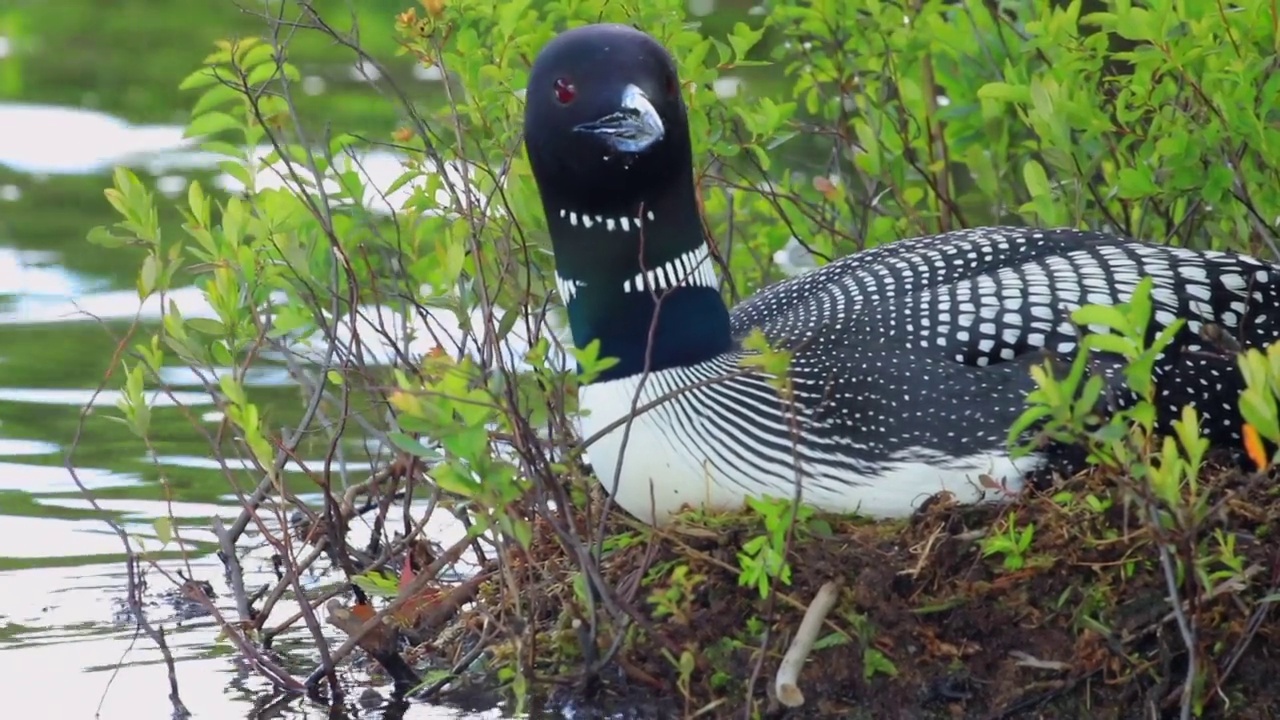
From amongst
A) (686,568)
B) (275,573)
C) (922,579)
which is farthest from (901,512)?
(275,573)

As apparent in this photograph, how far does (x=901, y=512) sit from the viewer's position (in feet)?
14.0

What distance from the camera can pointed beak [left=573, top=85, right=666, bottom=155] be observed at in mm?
4184

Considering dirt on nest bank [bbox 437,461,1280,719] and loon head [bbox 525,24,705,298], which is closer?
dirt on nest bank [bbox 437,461,1280,719]

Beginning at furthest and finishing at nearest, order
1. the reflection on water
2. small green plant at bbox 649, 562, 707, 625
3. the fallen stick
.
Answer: the reflection on water → small green plant at bbox 649, 562, 707, 625 → the fallen stick

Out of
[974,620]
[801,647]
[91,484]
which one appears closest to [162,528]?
[801,647]

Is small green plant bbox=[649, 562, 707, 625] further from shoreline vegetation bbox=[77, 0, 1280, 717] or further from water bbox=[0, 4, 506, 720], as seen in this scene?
water bbox=[0, 4, 506, 720]

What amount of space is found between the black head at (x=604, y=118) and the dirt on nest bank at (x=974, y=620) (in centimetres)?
73

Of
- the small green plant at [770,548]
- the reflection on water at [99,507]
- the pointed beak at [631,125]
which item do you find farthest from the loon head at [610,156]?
the small green plant at [770,548]

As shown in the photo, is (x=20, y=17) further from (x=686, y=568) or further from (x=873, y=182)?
(x=686, y=568)

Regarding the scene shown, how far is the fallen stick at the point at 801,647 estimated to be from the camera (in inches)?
150

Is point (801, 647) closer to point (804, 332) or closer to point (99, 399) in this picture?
point (804, 332)

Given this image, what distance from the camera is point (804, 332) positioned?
179 inches

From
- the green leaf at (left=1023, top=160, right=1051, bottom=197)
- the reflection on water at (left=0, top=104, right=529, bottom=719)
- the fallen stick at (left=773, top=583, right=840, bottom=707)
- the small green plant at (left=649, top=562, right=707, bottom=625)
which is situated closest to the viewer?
the fallen stick at (left=773, top=583, right=840, bottom=707)

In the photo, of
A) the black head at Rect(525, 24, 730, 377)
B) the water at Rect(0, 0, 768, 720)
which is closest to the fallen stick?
the black head at Rect(525, 24, 730, 377)
